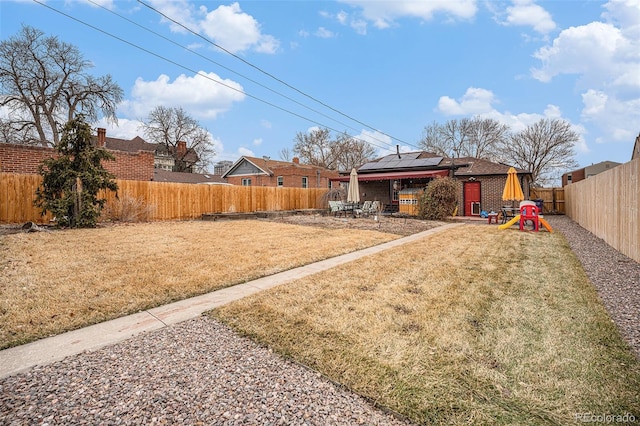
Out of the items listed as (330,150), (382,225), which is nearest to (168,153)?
(330,150)

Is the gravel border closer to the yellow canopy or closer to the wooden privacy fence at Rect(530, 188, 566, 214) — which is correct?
the yellow canopy

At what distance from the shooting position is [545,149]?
31.6 metres

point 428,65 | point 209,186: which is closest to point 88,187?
point 209,186

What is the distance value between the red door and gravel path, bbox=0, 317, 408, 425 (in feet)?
63.6

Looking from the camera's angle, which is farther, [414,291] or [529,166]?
[529,166]

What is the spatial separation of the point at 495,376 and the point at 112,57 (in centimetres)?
1523

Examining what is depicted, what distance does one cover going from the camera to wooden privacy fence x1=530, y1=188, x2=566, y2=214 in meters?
20.5

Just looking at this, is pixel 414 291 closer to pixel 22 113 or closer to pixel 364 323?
pixel 364 323

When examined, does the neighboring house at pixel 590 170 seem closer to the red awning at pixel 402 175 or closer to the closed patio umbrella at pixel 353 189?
the red awning at pixel 402 175

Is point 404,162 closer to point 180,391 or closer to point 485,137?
point 485,137

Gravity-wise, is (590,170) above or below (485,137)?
below

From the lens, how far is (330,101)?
19.4 meters

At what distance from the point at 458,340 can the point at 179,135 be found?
4426cm

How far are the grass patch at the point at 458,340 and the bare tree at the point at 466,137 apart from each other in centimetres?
3458
